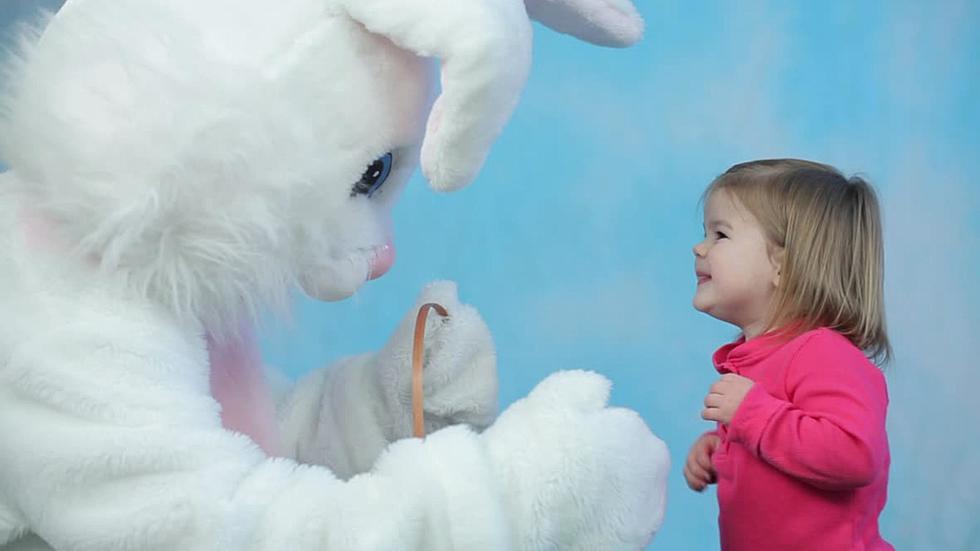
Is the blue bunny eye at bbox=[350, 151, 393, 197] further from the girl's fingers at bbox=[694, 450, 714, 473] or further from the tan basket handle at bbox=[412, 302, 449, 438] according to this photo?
the girl's fingers at bbox=[694, 450, 714, 473]

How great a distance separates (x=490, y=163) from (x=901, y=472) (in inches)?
36.2

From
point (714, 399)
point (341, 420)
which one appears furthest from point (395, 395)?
point (714, 399)

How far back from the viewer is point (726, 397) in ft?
3.95

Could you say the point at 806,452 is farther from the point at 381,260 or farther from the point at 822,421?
the point at 381,260

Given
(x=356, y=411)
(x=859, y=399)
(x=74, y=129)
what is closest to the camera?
(x=74, y=129)

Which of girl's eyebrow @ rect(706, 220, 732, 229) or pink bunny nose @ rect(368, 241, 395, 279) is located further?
girl's eyebrow @ rect(706, 220, 732, 229)

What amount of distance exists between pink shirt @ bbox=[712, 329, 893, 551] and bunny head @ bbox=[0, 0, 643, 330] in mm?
419

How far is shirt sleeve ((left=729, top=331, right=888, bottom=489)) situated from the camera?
44.2 inches

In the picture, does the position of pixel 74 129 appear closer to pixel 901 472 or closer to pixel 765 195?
pixel 765 195

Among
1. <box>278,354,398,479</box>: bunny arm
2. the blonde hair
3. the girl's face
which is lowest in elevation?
<box>278,354,398,479</box>: bunny arm

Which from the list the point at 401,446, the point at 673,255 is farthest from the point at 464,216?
the point at 401,446

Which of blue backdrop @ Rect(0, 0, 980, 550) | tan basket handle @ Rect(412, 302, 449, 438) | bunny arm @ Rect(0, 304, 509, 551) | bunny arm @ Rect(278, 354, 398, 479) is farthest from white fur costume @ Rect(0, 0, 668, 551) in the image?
blue backdrop @ Rect(0, 0, 980, 550)

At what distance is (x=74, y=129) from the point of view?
0.92 meters

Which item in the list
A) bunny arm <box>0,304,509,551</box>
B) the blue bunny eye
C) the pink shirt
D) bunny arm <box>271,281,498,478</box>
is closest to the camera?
bunny arm <box>0,304,509,551</box>
